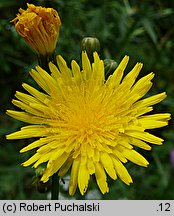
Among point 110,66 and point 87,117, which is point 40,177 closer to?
point 87,117

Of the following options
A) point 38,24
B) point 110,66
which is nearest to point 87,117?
point 110,66

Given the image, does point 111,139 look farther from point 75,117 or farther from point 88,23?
point 88,23

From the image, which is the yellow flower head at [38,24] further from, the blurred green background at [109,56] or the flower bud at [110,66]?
the blurred green background at [109,56]

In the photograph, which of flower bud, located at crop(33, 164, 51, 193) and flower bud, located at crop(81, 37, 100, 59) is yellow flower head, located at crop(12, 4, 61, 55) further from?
flower bud, located at crop(33, 164, 51, 193)

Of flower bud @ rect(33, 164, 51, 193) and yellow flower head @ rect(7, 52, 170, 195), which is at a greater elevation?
yellow flower head @ rect(7, 52, 170, 195)

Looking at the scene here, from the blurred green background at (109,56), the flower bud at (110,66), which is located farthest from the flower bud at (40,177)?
the blurred green background at (109,56)

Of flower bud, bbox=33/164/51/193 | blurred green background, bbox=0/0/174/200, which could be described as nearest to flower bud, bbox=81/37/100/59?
flower bud, bbox=33/164/51/193
